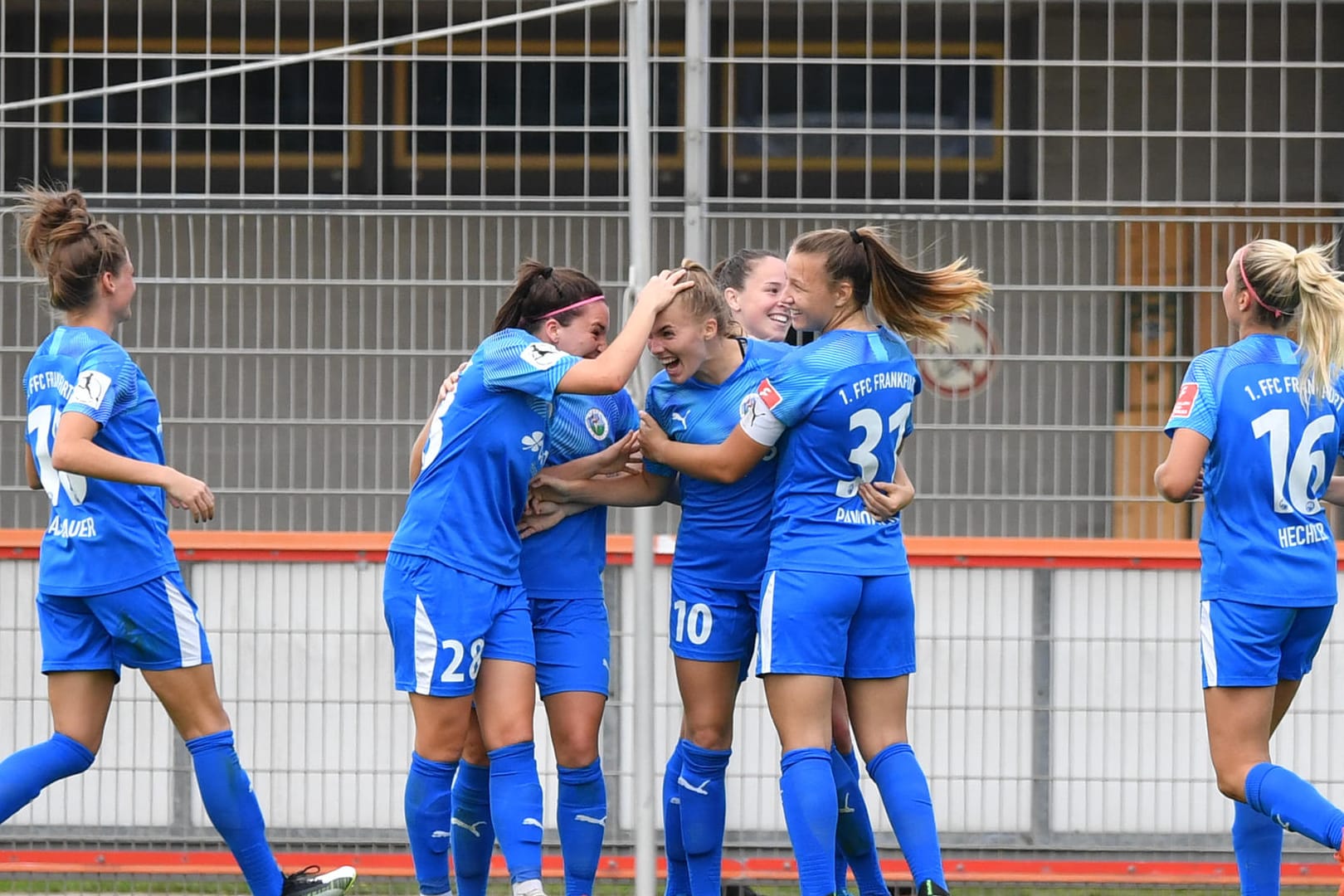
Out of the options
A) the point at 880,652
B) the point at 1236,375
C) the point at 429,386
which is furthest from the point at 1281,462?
the point at 429,386

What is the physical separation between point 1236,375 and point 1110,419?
1.56 metres

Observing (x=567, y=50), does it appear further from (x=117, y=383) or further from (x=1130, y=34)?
(x=117, y=383)

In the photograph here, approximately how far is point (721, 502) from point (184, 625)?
1.46m

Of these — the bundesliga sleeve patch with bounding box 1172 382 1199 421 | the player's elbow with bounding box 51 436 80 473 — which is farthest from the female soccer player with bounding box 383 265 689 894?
the bundesliga sleeve patch with bounding box 1172 382 1199 421

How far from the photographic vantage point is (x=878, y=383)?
421 centimetres

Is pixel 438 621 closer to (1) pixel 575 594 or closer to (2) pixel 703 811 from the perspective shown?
(1) pixel 575 594

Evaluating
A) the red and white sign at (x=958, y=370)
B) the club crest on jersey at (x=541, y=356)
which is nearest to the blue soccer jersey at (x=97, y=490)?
the club crest on jersey at (x=541, y=356)

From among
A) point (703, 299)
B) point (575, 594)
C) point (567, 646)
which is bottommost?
point (567, 646)

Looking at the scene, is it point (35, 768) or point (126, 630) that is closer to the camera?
point (126, 630)

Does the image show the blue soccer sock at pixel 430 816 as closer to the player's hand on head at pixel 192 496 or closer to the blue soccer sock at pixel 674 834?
the blue soccer sock at pixel 674 834

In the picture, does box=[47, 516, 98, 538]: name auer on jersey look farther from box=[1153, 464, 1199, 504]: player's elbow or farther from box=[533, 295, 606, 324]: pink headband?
box=[1153, 464, 1199, 504]: player's elbow

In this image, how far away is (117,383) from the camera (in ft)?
14.6

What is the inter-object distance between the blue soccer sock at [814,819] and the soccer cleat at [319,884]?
1.30 m

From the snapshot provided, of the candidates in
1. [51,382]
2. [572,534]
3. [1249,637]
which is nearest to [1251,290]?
[1249,637]
